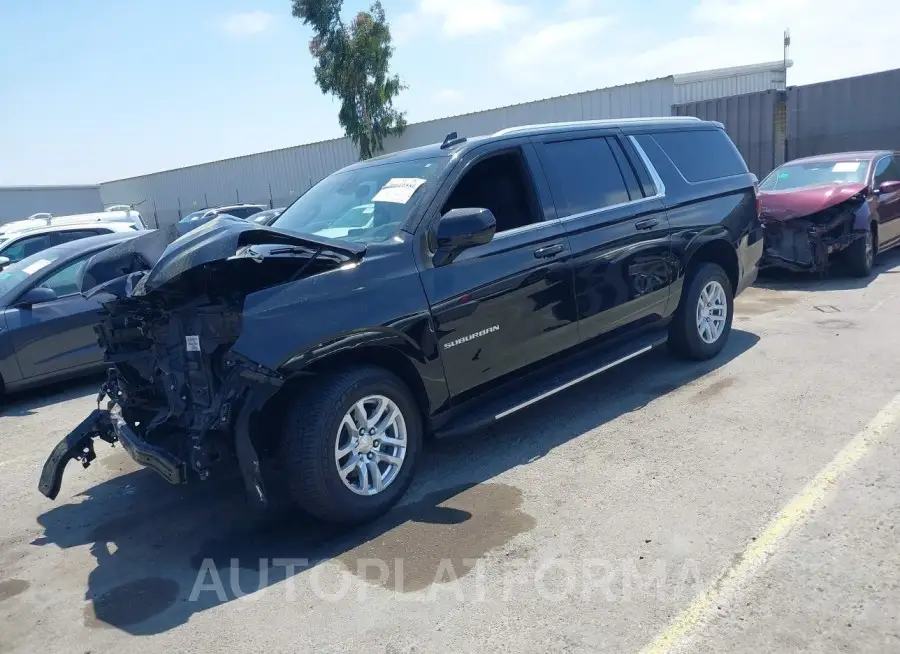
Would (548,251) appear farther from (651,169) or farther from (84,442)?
(84,442)

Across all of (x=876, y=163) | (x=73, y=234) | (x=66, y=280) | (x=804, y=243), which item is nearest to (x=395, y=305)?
(x=66, y=280)

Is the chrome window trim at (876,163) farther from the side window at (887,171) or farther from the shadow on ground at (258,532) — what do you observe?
the shadow on ground at (258,532)

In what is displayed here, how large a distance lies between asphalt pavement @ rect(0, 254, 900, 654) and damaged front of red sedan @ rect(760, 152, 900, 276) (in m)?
4.16

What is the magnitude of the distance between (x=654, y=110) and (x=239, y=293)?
56.1ft

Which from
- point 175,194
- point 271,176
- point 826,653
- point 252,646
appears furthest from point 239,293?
point 175,194

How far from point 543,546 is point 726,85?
20.1 metres

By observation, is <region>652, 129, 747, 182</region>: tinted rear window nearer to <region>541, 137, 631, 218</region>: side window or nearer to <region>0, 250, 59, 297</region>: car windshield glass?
<region>541, 137, 631, 218</region>: side window

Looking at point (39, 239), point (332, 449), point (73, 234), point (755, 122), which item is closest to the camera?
point (332, 449)

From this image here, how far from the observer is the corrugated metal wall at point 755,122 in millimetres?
15734

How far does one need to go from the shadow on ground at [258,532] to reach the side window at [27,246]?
8.12 m

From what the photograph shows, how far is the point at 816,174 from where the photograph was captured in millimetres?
10430

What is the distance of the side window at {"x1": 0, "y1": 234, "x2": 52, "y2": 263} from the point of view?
11.4 meters

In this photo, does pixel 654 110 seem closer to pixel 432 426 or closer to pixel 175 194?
pixel 432 426

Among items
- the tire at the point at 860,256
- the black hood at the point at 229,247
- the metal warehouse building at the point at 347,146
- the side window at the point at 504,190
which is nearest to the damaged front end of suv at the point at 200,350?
the black hood at the point at 229,247
